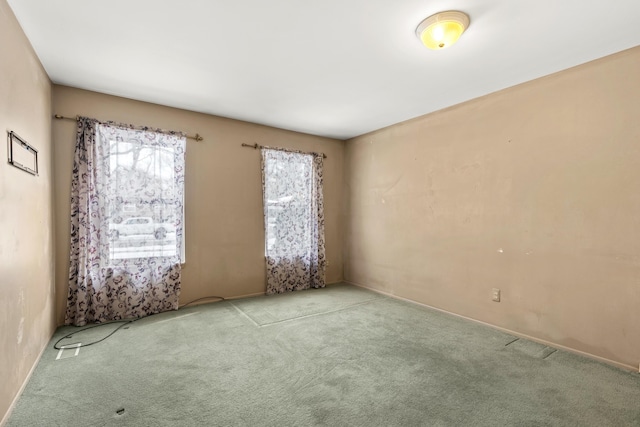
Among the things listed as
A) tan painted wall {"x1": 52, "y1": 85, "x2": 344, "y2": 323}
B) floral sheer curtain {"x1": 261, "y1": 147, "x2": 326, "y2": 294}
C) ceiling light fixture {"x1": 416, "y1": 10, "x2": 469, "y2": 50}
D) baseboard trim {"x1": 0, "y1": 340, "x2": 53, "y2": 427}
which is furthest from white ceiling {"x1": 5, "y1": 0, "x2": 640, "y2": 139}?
baseboard trim {"x1": 0, "y1": 340, "x2": 53, "y2": 427}

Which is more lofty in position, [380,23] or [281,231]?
[380,23]

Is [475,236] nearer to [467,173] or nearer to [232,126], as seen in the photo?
[467,173]

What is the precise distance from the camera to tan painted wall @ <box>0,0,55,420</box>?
1694mm

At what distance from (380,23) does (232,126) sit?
2.50m

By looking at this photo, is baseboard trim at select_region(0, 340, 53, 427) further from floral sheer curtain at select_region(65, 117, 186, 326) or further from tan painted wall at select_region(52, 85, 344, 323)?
tan painted wall at select_region(52, 85, 344, 323)

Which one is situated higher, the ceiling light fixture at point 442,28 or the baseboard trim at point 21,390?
the ceiling light fixture at point 442,28

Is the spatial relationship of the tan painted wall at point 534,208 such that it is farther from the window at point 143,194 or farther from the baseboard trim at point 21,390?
the baseboard trim at point 21,390

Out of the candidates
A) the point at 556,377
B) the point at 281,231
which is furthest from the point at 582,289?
the point at 281,231

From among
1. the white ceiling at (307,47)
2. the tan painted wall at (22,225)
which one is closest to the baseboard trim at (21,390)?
the tan painted wall at (22,225)

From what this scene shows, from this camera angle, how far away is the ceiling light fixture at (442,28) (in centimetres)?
186

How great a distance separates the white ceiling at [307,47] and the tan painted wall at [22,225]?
244 millimetres

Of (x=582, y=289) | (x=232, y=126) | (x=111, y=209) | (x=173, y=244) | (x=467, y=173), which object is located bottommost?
(x=582, y=289)

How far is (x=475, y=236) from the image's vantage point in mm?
3184

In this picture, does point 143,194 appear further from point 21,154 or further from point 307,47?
point 307,47
